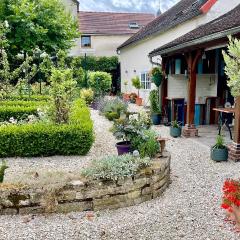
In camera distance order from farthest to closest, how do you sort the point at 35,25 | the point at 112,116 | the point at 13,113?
the point at 35,25, the point at 112,116, the point at 13,113

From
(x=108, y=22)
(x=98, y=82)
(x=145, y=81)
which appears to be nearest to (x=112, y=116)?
(x=145, y=81)

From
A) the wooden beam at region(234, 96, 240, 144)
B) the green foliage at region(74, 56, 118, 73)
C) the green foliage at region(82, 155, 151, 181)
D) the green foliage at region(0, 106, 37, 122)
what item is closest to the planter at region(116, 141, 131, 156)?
the green foliage at region(82, 155, 151, 181)

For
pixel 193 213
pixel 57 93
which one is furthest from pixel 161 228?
pixel 57 93

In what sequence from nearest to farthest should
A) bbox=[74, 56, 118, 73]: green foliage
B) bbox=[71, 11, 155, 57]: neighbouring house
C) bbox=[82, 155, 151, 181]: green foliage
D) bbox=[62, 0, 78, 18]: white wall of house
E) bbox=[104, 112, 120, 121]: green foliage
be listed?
bbox=[82, 155, 151, 181]: green foliage → bbox=[104, 112, 120, 121]: green foliage → bbox=[74, 56, 118, 73]: green foliage → bbox=[62, 0, 78, 18]: white wall of house → bbox=[71, 11, 155, 57]: neighbouring house

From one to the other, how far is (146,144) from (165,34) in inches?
456

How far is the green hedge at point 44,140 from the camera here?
7062 mm

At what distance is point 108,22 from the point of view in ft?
99.3

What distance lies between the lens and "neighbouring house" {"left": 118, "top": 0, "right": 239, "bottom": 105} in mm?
12953

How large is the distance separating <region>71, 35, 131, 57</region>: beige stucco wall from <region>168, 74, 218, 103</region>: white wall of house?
675 inches

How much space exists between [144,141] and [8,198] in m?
2.82

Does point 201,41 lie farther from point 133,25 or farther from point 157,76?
point 133,25

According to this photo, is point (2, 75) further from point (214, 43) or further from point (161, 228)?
point (161, 228)

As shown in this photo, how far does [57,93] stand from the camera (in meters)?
8.13

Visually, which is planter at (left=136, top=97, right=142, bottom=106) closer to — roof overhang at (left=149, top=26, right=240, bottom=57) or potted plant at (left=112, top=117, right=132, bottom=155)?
roof overhang at (left=149, top=26, right=240, bottom=57)
